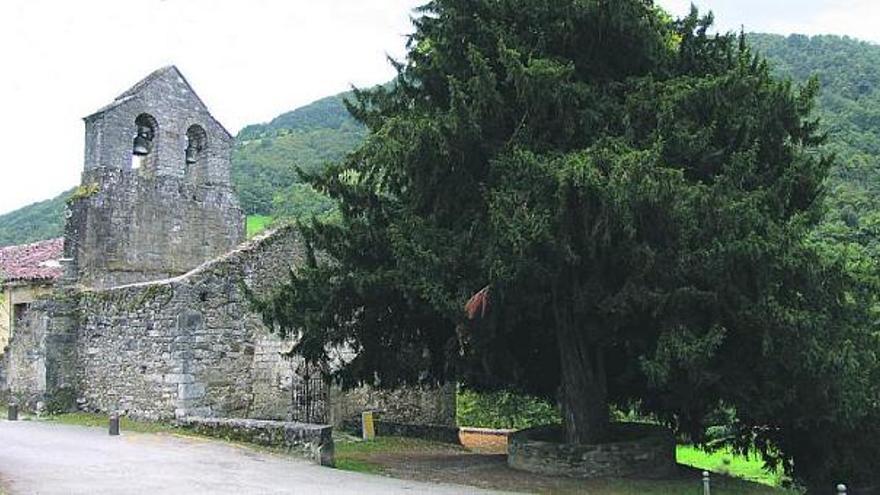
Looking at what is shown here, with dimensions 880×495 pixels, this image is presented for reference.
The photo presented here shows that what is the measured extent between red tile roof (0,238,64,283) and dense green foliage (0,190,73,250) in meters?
16.6

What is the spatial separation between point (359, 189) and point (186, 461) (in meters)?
5.25

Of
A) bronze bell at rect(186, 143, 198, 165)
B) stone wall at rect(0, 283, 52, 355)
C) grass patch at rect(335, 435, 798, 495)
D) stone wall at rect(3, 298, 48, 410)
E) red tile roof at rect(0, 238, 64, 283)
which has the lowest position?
grass patch at rect(335, 435, 798, 495)

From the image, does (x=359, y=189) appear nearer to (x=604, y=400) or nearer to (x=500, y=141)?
(x=500, y=141)

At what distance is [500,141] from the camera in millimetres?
13406

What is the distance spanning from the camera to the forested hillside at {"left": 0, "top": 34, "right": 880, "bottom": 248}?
1305 inches

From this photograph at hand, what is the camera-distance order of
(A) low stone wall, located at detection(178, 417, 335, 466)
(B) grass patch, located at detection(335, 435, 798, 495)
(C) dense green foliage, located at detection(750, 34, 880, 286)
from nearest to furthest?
(B) grass patch, located at detection(335, 435, 798, 495), (A) low stone wall, located at detection(178, 417, 335, 466), (C) dense green foliage, located at detection(750, 34, 880, 286)

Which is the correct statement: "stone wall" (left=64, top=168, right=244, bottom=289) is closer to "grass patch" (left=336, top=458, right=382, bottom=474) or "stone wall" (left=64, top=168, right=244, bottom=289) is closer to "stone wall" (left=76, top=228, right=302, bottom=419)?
"stone wall" (left=76, top=228, right=302, bottom=419)

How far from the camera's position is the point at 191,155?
895 inches

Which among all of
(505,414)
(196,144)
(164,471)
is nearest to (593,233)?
(164,471)

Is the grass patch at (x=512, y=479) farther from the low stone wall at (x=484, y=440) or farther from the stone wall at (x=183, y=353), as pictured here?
the stone wall at (x=183, y=353)

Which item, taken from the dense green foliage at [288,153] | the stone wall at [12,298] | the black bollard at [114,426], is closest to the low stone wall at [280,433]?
the black bollard at [114,426]

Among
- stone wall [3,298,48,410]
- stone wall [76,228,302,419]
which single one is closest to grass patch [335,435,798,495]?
stone wall [76,228,302,419]

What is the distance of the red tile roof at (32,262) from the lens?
22.9m

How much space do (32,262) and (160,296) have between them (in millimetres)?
9339
